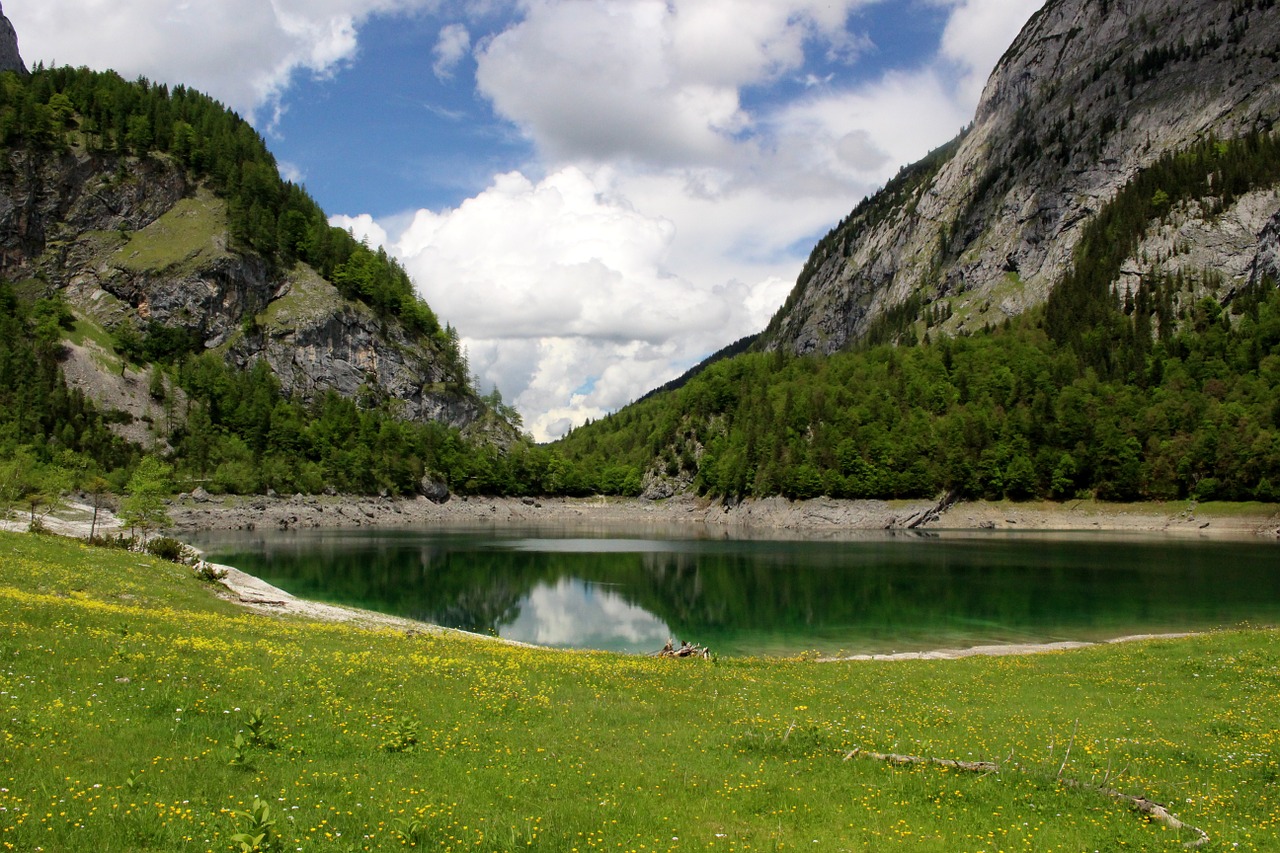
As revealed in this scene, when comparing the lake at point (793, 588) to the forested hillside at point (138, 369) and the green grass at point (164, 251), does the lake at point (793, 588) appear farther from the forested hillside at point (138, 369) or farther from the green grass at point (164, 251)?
the green grass at point (164, 251)

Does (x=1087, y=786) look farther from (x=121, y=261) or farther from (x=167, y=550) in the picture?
(x=121, y=261)

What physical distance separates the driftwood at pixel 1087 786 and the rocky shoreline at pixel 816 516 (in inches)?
4473

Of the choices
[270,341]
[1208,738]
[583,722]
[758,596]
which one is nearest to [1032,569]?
[758,596]

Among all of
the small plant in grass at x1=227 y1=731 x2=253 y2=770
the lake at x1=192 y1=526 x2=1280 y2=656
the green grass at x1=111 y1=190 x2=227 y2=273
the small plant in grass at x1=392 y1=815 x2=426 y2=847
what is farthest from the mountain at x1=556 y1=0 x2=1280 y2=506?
the small plant in grass at x1=227 y1=731 x2=253 y2=770

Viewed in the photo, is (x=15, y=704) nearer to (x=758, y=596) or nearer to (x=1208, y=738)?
(x=1208, y=738)

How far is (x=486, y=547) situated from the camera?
10094cm

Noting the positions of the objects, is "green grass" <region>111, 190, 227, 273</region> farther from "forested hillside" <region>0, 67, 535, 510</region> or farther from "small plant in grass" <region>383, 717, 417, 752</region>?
"small plant in grass" <region>383, 717, 417, 752</region>

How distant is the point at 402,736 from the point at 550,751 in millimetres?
2383

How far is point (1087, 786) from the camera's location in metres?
11.4

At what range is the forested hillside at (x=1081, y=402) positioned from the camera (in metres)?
127

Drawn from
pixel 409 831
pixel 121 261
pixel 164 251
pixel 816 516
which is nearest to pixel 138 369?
pixel 121 261

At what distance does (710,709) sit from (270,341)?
675ft

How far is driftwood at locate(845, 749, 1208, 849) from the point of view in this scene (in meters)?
9.75

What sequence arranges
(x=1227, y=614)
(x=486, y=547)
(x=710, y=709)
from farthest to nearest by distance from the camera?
(x=486, y=547) → (x=1227, y=614) → (x=710, y=709)
